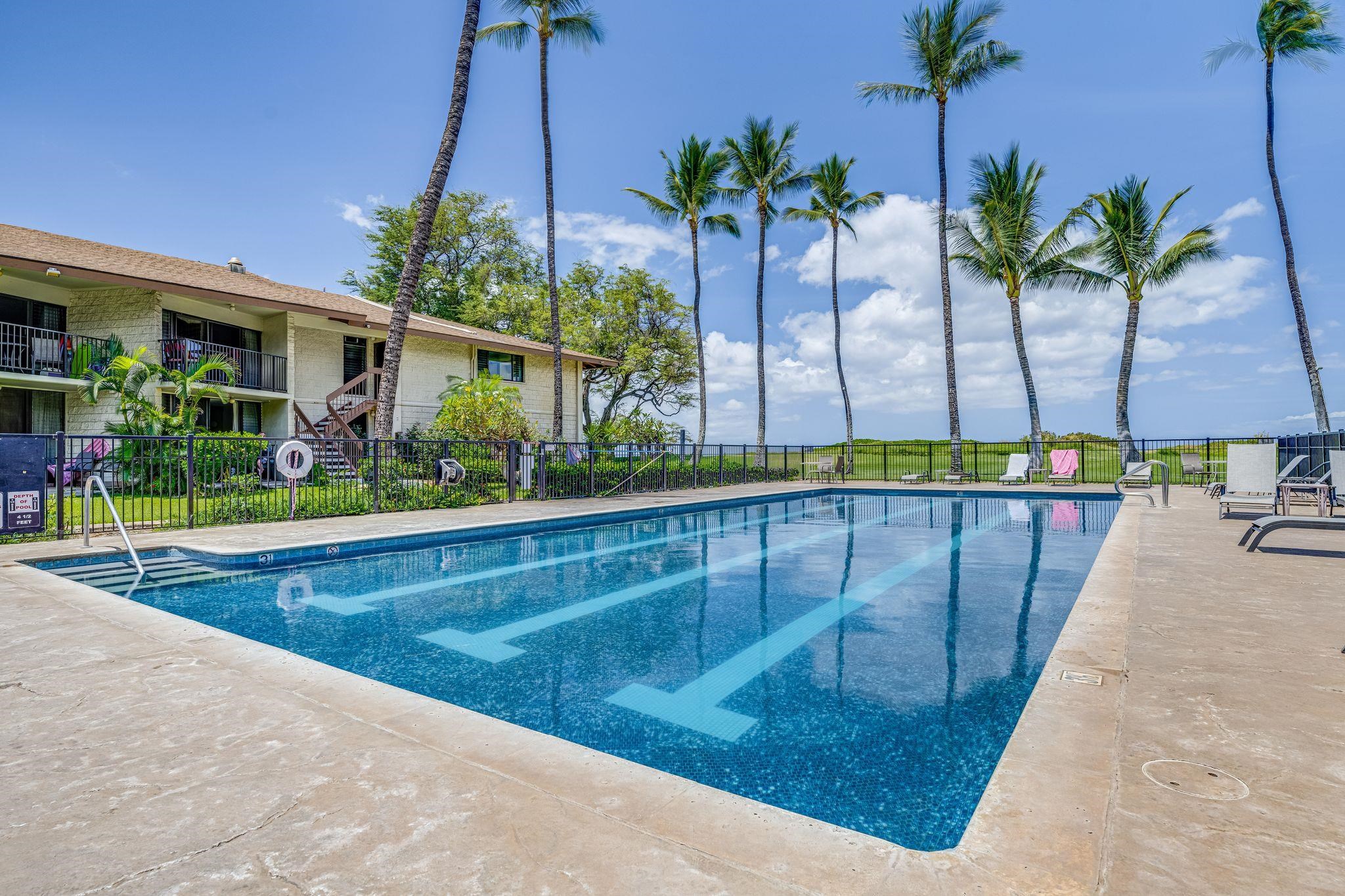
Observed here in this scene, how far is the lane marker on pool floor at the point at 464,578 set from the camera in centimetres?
535

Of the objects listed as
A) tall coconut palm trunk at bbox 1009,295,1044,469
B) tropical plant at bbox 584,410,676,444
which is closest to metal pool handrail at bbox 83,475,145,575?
tropical plant at bbox 584,410,676,444

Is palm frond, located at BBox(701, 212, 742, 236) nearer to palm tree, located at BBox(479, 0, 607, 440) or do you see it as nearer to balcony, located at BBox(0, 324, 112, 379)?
palm tree, located at BBox(479, 0, 607, 440)

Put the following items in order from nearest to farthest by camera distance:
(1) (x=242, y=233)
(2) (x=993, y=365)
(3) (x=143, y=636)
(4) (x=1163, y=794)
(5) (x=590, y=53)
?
(4) (x=1163, y=794) < (3) (x=143, y=636) < (5) (x=590, y=53) < (1) (x=242, y=233) < (2) (x=993, y=365)

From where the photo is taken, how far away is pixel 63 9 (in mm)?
13055

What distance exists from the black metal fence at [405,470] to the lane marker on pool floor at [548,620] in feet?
17.6

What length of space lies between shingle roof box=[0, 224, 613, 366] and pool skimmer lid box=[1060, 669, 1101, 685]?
58.5ft

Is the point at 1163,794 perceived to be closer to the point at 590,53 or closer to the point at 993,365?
the point at 590,53

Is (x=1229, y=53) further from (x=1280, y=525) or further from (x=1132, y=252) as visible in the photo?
(x=1280, y=525)

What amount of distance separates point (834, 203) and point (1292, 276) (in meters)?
14.0

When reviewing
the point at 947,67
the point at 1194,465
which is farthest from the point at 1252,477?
the point at 947,67

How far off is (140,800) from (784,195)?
24740 mm

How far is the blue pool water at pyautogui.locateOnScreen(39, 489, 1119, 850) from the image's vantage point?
2729 millimetres

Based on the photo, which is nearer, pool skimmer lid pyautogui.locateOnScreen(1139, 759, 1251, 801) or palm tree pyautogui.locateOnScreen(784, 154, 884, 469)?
pool skimmer lid pyautogui.locateOnScreen(1139, 759, 1251, 801)

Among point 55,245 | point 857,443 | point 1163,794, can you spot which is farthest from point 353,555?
point 857,443
